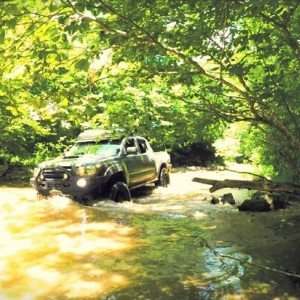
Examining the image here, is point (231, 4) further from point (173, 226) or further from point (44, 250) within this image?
point (173, 226)

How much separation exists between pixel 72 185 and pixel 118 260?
4.30 metres

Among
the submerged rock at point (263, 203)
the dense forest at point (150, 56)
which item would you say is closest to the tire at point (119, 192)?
the submerged rock at point (263, 203)

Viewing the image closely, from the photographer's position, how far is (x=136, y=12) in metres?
4.13

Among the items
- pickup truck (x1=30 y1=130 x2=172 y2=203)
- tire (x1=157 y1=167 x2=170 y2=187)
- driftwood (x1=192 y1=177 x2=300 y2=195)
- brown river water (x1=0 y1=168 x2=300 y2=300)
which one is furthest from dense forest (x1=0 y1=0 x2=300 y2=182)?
tire (x1=157 y1=167 x2=170 y2=187)

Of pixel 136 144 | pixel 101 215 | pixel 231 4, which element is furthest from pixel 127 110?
pixel 136 144

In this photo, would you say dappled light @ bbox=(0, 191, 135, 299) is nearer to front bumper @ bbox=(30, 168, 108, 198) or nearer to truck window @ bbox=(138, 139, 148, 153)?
front bumper @ bbox=(30, 168, 108, 198)

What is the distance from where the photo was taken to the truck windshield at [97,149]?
11070 mm

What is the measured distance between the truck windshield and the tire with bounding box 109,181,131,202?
96 centimetres

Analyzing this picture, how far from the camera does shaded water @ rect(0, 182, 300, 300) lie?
4660 mm

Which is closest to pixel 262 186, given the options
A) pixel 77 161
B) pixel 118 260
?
pixel 118 260

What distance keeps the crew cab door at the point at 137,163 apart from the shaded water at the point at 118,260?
2357mm

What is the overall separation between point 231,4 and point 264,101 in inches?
53.4

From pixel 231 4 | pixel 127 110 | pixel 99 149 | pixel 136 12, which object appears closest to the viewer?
pixel 231 4

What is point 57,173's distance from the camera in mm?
9984
